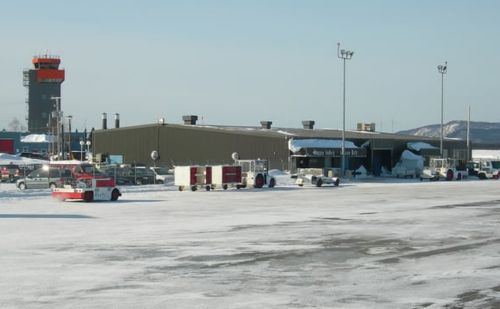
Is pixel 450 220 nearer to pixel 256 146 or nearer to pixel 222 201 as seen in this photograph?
pixel 222 201

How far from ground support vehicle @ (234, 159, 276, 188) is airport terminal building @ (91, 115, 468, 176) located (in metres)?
17.0

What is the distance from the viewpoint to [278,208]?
34344mm

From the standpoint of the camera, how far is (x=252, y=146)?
255ft

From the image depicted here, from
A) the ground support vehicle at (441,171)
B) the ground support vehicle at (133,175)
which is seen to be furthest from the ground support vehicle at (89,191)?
the ground support vehicle at (441,171)

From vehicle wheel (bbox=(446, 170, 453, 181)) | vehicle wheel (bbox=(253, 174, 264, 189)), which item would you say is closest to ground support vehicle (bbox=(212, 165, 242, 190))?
vehicle wheel (bbox=(253, 174, 264, 189))

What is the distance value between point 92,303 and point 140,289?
1.32 meters

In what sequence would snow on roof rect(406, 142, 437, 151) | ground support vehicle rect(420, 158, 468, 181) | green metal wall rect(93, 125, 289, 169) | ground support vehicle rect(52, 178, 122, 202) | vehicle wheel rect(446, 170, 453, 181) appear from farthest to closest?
snow on roof rect(406, 142, 437, 151), green metal wall rect(93, 125, 289, 169), vehicle wheel rect(446, 170, 453, 181), ground support vehicle rect(420, 158, 468, 181), ground support vehicle rect(52, 178, 122, 202)

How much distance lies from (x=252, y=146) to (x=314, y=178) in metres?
17.6

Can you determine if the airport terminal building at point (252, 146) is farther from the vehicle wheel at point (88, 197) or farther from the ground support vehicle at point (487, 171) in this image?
the vehicle wheel at point (88, 197)

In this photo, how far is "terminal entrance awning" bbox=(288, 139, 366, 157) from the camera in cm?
7444

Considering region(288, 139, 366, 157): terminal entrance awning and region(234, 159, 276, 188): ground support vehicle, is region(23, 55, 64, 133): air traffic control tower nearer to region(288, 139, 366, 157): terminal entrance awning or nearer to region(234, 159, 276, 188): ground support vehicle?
region(288, 139, 366, 157): terminal entrance awning

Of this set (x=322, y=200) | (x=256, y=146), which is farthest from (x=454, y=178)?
(x=322, y=200)

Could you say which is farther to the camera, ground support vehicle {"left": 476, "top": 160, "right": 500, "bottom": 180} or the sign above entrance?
ground support vehicle {"left": 476, "top": 160, "right": 500, "bottom": 180}

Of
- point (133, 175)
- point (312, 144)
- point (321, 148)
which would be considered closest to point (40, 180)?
point (133, 175)
